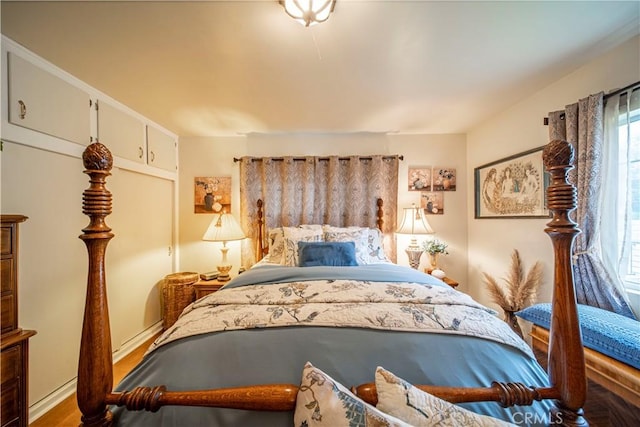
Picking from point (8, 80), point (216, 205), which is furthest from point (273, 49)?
point (216, 205)

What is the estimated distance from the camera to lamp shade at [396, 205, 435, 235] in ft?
9.05

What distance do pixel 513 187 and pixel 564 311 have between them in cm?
199

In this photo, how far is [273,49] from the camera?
1530mm

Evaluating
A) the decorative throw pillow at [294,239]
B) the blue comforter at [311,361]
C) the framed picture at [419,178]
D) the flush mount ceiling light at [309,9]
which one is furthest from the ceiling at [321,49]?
the blue comforter at [311,361]

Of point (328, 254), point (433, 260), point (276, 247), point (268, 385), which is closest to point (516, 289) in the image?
point (433, 260)

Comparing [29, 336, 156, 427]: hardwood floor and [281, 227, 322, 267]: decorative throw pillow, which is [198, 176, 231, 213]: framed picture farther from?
[29, 336, 156, 427]: hardwood floor

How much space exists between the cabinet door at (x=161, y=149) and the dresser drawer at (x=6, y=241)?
1.53m

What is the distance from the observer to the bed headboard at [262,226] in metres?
2.99

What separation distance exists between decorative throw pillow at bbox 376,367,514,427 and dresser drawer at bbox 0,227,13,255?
6.43ft

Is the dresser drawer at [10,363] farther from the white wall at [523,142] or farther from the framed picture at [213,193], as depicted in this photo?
the white wall at [523,142]

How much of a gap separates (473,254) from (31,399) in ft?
13.4

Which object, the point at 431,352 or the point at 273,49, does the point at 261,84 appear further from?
the point at 431,352

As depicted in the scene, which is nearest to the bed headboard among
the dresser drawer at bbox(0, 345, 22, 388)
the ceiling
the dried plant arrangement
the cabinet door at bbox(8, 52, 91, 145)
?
the ceiling

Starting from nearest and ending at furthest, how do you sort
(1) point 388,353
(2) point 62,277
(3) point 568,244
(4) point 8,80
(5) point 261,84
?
(3) point 568,244 < (1) point 388,353 < (4) point 8,80 < (2) point 62,277 < (5) point 261,84
